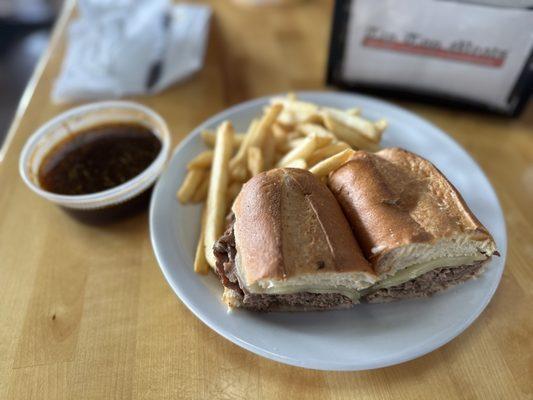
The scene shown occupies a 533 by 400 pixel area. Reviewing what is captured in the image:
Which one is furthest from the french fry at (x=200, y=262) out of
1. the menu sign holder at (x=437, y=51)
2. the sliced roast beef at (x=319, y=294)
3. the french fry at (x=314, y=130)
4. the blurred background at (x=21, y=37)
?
the blurred background at (x=21, y=37)

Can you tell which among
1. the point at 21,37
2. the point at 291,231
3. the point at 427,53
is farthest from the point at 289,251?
the point at 21,37

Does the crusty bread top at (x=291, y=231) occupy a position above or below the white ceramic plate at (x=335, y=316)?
above

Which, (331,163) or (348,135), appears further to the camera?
(348,135)

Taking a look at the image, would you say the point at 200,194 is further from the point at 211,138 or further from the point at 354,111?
the point at 354,111

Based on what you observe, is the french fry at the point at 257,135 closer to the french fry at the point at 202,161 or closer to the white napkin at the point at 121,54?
the french fry at the point at 202,161

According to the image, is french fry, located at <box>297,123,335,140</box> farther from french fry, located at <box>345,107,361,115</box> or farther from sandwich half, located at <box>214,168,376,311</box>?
sandwich half, located at <box>214,168,376,311</box>

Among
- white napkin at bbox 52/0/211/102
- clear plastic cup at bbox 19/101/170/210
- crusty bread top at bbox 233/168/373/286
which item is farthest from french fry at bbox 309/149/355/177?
white napkin at bbox 52/0/211/102
